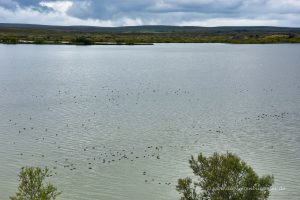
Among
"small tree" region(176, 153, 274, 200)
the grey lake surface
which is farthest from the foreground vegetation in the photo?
the grey lake surface

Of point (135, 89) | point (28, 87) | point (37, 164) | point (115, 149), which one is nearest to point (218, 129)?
point (115, 149)

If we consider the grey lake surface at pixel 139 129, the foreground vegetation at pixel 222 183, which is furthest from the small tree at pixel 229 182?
the grey lake surface at pixel 139 129

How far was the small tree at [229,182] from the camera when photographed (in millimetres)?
20625

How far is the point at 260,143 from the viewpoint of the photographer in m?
39.6

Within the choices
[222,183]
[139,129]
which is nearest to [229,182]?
[222,183]

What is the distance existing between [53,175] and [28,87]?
46529 millimetres

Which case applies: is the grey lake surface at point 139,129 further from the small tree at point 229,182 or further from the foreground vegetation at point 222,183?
the small tree at point 229,182

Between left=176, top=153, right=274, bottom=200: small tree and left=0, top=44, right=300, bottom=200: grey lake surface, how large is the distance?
682cm

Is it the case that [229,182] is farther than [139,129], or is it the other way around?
[139,129]

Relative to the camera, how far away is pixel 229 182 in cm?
2105

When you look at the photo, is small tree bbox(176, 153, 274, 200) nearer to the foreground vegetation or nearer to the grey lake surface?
the foreground vegetation

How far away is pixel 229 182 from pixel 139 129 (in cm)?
2363

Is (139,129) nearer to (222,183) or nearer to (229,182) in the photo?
(222,183)

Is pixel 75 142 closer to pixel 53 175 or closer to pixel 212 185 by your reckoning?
pixel 53 175
